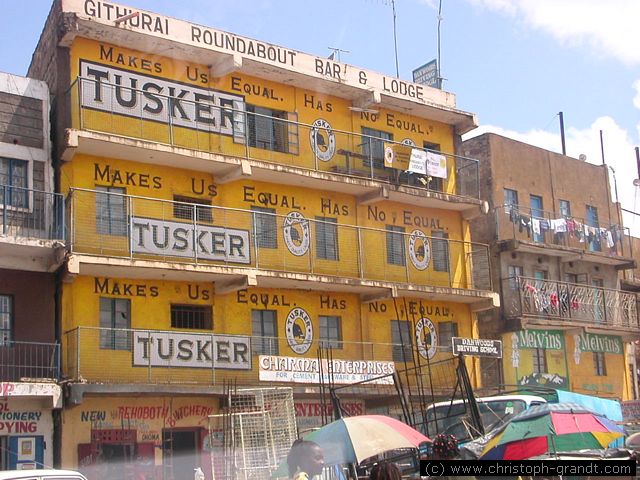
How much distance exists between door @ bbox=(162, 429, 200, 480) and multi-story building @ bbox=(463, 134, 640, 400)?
1170 centimetres

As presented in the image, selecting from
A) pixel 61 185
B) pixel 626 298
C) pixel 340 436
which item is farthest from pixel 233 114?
pixel 626 298

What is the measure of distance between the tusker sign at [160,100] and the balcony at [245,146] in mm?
26

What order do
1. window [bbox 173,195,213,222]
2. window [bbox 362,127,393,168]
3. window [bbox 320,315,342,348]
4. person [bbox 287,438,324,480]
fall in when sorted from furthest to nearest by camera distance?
window [bbox 362,127,393,168] → window [bbox 320,315,342,348] → window [bbox 173,195,213,222] → person [bbox 287,438,324,480]

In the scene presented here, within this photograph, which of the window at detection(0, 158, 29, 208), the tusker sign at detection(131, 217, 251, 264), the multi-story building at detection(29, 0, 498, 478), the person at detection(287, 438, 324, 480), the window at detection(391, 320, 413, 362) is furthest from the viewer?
the window at detection(391, 320, 413, 362)

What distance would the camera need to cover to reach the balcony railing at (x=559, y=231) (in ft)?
115

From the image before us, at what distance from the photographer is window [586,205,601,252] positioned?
125 feet

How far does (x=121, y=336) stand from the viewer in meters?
24.8

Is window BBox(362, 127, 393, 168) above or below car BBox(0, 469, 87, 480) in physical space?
above

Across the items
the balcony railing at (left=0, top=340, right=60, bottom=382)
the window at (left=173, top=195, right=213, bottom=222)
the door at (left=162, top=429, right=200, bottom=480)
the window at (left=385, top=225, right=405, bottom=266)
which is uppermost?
the window at (left=173, top=195, right=213, bottom=222)

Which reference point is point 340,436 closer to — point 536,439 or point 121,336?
point 536,439

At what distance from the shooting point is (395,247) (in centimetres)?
3120

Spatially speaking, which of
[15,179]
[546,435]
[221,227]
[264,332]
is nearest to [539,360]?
[264,332]

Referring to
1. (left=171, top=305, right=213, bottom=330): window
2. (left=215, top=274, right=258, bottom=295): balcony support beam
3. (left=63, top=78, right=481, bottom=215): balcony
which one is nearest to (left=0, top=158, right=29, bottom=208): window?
(left=63, top=78, right=481, bottom=215): balcony

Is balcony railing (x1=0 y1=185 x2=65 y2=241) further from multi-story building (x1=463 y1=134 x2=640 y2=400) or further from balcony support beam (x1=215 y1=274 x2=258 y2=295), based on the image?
multi-story building (x1=463 y1=134 x2=640 y2=400)
